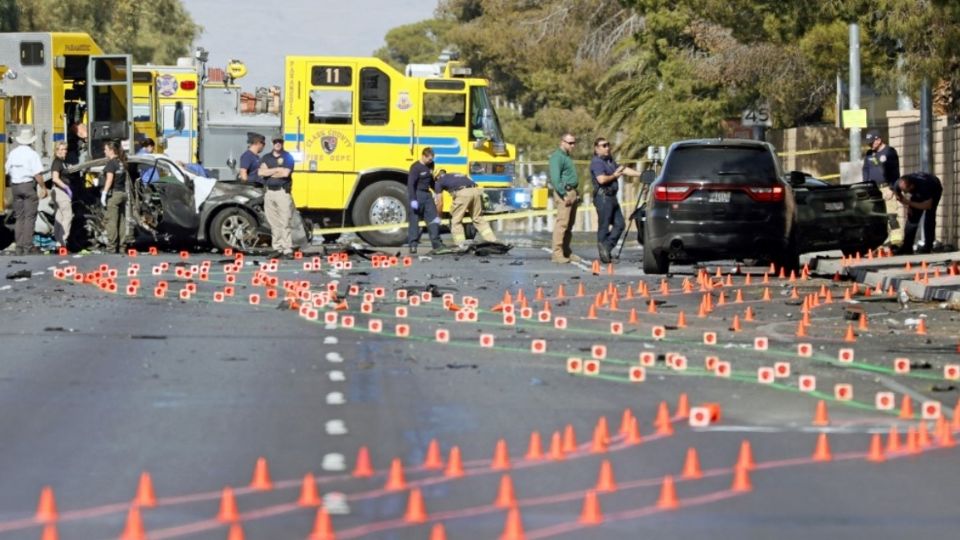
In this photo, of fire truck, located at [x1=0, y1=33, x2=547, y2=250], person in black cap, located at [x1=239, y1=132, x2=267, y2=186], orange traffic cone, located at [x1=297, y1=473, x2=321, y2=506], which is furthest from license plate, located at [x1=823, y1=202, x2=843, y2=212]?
orange traffic cone, located at [x1=297, y1=473, x2=321, y2=506]

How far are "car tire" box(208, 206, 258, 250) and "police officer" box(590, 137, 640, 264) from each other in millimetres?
5248

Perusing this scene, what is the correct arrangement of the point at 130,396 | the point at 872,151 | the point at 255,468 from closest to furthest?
1. the point at 255,468
2. the point at 130,396
3. the point at 872,151

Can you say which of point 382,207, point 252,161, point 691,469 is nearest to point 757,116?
point 382,207

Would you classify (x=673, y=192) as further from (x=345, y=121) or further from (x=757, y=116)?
(x=757, y=116)

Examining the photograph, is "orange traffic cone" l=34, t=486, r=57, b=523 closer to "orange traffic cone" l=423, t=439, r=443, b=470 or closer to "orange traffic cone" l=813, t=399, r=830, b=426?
"orange traffic cone" l=423, t=439, r=443, b=470

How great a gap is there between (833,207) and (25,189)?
1178 cm

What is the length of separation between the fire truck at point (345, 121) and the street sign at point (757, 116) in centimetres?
1434

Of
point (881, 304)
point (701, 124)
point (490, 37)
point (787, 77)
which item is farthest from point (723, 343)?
point (490, 37)

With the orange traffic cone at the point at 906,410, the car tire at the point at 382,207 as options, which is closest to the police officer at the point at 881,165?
the car tire at the point at 382,207

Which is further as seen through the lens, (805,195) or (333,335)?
(805,195)

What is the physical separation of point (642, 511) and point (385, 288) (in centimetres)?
1343

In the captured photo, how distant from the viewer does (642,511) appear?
8164mm

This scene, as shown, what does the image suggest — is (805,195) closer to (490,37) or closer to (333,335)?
(333,335)

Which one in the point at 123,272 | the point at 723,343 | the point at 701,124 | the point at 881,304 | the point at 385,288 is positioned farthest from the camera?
the point at 701,124
